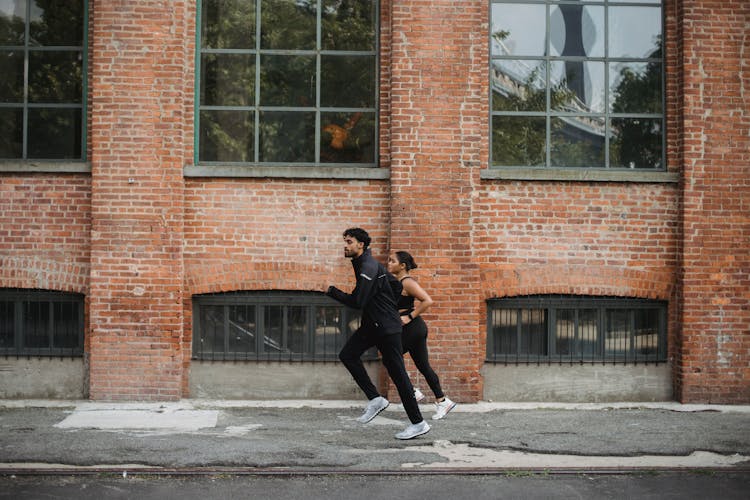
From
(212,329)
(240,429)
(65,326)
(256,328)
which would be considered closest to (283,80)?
(256,328)

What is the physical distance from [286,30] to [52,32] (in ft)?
9.05

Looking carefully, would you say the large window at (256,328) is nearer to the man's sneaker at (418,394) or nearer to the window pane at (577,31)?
the man's sneaker at (418,394)

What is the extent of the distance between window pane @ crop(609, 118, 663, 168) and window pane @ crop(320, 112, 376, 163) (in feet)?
9.59

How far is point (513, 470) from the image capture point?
6965 mm

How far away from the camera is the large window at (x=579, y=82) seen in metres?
10.2

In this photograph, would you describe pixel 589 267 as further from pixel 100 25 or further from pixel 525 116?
pixel 100 25

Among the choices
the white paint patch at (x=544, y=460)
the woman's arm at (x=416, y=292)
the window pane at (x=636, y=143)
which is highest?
the window pane at (x=636, y=143)

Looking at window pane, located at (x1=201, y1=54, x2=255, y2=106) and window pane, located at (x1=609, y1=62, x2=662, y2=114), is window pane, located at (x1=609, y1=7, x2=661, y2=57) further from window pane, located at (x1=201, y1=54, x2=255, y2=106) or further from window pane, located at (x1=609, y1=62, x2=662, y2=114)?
window pane, located at (x1=201, y1=54, x2=255, y2=106)

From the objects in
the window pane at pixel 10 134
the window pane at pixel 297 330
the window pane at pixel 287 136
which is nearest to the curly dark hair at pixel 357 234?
the window pane at pixel 297 330

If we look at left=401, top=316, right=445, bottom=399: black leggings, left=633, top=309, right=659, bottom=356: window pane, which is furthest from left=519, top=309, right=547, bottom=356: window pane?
left=401, top=316, right=445, bottom=399: black leggings

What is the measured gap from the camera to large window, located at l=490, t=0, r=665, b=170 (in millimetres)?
10203

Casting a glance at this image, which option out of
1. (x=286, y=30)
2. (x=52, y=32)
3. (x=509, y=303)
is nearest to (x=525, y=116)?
(x=509, y=303)

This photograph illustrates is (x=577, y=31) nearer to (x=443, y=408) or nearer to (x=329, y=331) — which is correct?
(x=329, y=331)

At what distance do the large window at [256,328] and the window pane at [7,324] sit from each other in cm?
211
